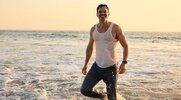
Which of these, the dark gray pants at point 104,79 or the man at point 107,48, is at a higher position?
the man at point 107,48

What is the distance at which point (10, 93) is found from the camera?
25.1ft

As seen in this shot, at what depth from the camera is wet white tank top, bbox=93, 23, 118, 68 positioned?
16.8 ft

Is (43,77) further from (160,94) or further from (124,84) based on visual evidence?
(160,94)

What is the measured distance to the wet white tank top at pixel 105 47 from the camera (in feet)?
16.8

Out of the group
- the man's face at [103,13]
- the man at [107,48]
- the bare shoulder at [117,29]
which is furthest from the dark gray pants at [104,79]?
the man's face at [103,13]

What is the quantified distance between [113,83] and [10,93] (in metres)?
3.30

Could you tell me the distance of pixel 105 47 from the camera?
17.1 feet

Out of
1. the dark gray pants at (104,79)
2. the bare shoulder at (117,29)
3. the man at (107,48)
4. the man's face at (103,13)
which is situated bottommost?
the dark gray pants at (104,79)

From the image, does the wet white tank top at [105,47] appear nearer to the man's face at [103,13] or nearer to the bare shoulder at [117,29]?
the bare shoulder at [117,29]

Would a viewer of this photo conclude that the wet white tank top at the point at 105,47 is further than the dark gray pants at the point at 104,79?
No

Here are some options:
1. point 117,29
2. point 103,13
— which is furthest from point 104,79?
point 103,13

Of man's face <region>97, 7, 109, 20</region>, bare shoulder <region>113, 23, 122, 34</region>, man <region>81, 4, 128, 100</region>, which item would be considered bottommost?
man <region>81, 4, 128, 100</region>

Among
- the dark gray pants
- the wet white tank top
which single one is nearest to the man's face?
the wet white tank top

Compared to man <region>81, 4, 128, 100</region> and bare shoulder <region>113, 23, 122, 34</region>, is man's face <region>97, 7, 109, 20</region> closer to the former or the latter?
man <region>81, 4, 128, 100</region>
